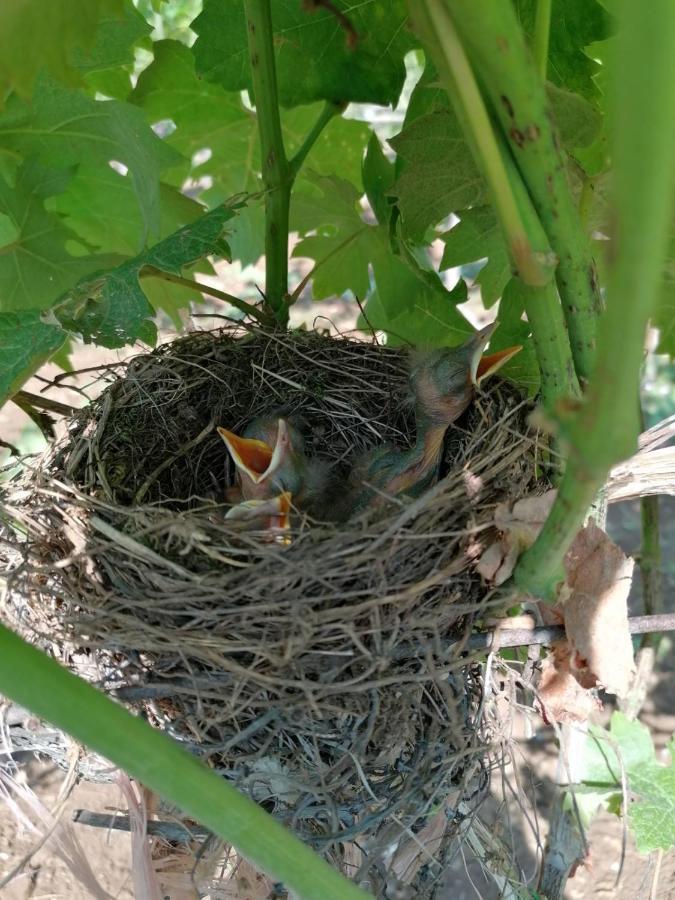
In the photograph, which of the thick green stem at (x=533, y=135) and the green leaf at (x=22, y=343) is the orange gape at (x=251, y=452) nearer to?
the green leaf at (x=22, y=343)

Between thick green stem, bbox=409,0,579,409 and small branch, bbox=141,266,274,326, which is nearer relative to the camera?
thick green stem, bbox=409,0,579,409

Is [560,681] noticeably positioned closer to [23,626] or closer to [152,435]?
[23,626]

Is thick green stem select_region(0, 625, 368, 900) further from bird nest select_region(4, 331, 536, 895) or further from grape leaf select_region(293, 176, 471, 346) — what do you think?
grape leaf select_region(293, 176, 471, 346)

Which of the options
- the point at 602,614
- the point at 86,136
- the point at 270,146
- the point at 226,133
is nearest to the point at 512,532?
the point at 602,614

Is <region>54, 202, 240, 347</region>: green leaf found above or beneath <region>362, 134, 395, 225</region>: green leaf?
beneath

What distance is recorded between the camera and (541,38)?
70 cm

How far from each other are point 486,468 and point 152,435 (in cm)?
55

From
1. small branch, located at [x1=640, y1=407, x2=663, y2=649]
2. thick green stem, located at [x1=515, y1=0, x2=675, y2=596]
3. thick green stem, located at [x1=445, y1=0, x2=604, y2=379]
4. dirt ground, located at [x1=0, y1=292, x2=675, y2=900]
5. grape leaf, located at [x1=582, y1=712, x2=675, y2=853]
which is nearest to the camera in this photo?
thick green stem, located at [x1=515, y1=0, x2=675, y2=596]

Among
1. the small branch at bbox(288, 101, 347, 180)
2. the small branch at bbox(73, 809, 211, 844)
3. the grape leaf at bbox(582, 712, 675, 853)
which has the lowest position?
the grape leaf at bbox(582, 712, 675, 853)

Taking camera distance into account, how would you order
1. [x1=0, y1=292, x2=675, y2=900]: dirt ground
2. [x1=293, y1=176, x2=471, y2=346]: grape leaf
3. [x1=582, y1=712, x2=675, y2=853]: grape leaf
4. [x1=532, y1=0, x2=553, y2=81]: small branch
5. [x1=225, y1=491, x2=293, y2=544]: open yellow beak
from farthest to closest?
1. [x1=0, y1=292, x2=675, y2=900]: dirt ground
2. [x1=293, y1=176, x2=471, y2=346]: grape leaf
3. [x1=582, y1=712, x2=675, y2=853]: grape leaf
4. [x1=225, y1=491, x2=293, y2=544]: open yellow beak
5. [x1=532, y1=0, x2=553, y2=81]: small branch

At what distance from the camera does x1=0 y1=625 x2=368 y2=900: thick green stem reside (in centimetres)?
61

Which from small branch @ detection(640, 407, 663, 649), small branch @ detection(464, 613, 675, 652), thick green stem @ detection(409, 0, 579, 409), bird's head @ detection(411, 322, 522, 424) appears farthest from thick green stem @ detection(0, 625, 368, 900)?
small branch @ detection(640, 407, 663, 649)

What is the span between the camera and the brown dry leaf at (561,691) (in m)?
0.95

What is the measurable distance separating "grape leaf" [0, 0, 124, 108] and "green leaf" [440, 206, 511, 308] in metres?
0.58
